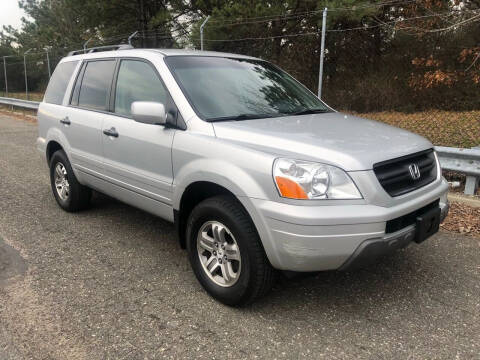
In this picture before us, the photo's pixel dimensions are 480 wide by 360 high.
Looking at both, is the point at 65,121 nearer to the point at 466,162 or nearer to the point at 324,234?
the point at 324,234

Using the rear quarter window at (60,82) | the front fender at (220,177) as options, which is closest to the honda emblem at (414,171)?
the front fender at (220,177)

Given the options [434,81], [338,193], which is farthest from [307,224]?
[434,81]

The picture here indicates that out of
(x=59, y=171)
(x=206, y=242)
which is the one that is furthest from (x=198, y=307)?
(x=59, y=171)

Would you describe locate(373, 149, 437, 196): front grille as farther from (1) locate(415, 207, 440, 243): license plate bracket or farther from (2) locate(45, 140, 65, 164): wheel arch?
(2) locate(45, 140, 65, 164): wheel arch

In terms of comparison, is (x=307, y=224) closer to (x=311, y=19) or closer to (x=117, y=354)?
(x=117, y=354)

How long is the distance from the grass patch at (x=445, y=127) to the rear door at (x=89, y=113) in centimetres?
574

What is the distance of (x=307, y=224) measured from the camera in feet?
8.20

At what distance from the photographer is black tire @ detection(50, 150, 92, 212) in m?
4.82

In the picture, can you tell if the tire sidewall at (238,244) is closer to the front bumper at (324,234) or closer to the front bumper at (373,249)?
the front bumper at (324,234)

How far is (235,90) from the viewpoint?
3.62m

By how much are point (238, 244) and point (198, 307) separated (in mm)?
593

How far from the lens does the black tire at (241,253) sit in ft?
9.05

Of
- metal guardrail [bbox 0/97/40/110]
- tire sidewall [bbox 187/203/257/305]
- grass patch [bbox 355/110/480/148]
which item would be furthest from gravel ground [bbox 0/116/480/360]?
metal guardrail [bbox 0/97/40/110]

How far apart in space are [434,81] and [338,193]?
411 inches
